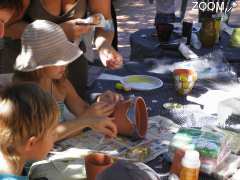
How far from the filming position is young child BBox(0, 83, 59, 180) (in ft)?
4.06

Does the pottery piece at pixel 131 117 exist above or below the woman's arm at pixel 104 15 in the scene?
below

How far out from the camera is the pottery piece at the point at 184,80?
2008 mm

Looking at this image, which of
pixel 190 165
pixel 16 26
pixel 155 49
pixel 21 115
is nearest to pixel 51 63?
pixel 16 26

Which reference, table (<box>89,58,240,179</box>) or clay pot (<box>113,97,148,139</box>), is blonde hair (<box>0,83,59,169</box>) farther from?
table (<box>89,58,240,179</box>)

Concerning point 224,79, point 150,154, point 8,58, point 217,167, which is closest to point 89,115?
point 150,154

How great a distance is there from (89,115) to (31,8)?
2.11 feet

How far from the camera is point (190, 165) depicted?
125 cm

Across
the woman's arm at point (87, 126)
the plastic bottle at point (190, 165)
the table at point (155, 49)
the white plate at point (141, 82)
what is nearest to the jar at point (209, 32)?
the table at point (155, 49)

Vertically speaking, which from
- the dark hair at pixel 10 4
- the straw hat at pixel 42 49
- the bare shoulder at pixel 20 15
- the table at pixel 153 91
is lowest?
the table at pixel 153 91

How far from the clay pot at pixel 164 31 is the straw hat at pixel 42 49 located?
3.91ft

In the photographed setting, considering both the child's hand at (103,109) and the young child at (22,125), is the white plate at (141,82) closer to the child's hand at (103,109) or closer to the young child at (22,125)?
the child's hand at (103,109)

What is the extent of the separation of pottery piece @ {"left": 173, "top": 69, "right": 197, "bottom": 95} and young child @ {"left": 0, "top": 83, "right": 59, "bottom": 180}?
0.85 metres

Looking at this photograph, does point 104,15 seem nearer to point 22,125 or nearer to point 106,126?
point 106,126

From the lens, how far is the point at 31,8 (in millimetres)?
1954
